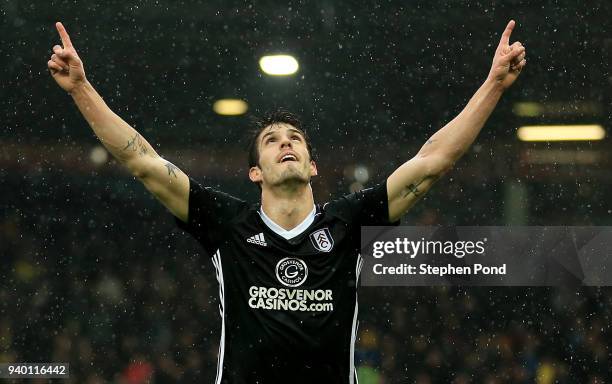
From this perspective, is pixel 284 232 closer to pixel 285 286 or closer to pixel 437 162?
pixel 285 286

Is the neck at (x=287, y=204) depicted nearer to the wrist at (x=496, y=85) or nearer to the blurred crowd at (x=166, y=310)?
the wrist at (x=496, y=85)

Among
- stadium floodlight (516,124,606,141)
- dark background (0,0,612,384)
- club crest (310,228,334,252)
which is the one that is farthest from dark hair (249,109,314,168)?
stadium floodlight (516,124,606,141)

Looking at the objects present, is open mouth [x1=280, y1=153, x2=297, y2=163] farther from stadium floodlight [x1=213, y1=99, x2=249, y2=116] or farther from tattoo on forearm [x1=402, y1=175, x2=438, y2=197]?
stadium floodlight [x1=213, y1=99, x2=249, y2=116]

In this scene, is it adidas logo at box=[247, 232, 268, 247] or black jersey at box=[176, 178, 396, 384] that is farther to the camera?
adidas logo at box=[247, 232, 268, 247]

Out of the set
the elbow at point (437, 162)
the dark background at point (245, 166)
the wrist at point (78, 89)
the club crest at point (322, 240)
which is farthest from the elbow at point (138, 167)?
the dark background at point (245, 166)

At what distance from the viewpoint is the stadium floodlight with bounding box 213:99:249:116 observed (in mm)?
6105

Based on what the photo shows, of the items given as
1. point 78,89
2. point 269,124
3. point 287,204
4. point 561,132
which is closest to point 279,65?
point 561,132

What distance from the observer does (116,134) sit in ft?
9.19

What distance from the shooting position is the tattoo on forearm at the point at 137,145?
2834 mm

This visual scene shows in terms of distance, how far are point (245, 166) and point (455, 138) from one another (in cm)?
333

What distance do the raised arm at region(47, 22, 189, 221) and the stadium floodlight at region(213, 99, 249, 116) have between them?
3.22m

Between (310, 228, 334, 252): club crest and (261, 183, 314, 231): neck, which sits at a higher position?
(261, 183, 314, 231): neck

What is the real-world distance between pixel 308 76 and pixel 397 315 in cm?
176

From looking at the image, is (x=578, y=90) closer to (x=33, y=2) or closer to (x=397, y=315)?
(x=397, y=315)
